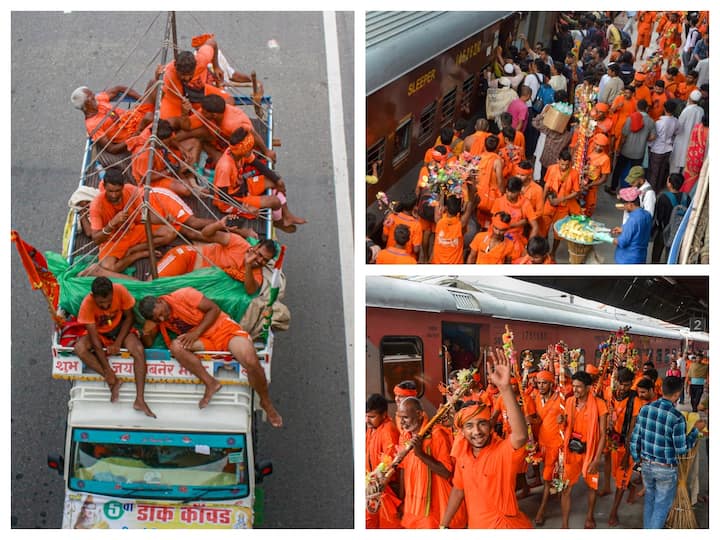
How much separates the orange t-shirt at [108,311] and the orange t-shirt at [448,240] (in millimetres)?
2367

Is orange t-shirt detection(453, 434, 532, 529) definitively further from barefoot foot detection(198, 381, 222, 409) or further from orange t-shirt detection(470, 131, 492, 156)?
orange t-shirt detection(470, 131, 492, 156)

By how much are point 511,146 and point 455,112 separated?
0.78 metres

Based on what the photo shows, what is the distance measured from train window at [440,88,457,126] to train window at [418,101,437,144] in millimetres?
177

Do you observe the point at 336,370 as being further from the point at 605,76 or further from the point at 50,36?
the point at 50,36

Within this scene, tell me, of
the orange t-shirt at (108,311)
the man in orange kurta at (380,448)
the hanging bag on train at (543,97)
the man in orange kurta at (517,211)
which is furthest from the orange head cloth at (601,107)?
the orange t-shirt at (108,311)

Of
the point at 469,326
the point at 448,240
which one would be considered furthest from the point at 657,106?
the point at 469,326

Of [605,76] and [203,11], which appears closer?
[605,76]

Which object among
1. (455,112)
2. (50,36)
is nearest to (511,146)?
(455,112)

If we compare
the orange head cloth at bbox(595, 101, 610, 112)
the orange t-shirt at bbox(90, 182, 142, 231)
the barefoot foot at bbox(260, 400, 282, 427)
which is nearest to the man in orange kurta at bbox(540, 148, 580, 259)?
the orange head cloth at bbox(595, 101, 610, 112)

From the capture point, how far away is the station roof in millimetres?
7422

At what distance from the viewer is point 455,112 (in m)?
8.82

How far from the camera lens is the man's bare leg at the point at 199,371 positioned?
20.2 feet

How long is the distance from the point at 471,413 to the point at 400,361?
59cm

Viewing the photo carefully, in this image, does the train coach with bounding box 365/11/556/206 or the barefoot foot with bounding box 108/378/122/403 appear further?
the train coach with bounding box 365/11/556/206
